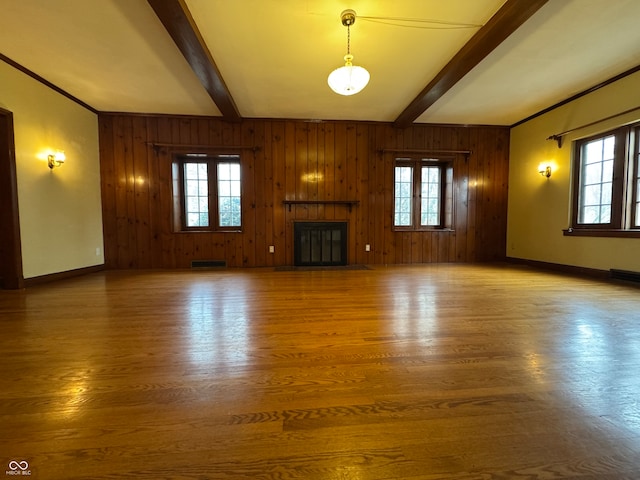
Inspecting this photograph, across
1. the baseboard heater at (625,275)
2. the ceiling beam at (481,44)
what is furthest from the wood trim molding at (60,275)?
the baseboard heater at (625,275)

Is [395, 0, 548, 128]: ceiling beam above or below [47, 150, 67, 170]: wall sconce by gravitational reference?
above

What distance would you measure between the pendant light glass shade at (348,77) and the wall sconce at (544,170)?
13.1 ft

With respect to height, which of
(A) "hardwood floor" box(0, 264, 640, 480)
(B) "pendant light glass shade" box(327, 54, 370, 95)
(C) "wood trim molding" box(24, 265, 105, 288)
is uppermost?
(B) "pendant light glass shade" box(327, 54, 370, 95)

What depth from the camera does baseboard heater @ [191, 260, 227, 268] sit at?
5.05 meters

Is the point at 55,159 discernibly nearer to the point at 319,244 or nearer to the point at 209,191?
the point at 209,191

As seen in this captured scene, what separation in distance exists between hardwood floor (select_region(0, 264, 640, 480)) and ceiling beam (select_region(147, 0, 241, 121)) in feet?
8.50

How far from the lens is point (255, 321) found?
2258 mm

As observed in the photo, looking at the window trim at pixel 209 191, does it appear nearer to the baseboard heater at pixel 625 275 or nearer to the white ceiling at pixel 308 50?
the white ceiling at pixel 308 50

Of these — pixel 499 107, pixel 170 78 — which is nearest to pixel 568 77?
pixel 499 107

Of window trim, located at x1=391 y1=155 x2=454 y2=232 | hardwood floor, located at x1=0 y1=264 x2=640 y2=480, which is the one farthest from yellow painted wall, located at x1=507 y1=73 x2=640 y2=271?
hardwood floor, located at x1=0 y1=264 x2=640 y2=480

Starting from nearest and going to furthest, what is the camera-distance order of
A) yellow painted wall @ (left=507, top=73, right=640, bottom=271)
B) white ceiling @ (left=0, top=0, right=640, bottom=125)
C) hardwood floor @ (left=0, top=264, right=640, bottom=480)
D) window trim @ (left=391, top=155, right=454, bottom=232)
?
hardwood floor @ (left=0, top=264, right=640, bottom=480) < white ceiling @ (left=0, top=0, right=640, bottom=125) < yellow painted wall @ (left=507, top=73, right=640, bottom=271) < window trim @ (left=391, top=155, right=454, bottom=232)

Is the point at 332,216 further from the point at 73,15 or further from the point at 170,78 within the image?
the point at 73,15

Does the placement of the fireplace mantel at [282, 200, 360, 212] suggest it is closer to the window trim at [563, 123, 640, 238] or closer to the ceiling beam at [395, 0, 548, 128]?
the ceiling beam at [395, 0, 548, 128]

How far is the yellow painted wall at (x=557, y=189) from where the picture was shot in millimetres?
3619
